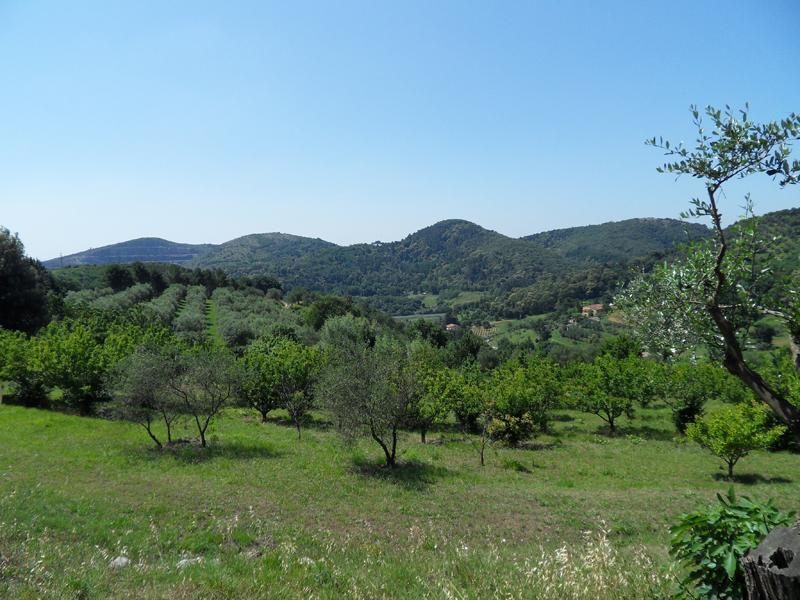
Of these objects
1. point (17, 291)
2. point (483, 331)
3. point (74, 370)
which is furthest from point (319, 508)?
point (483, 331)

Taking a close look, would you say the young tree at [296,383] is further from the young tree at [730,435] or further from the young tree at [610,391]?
the young tree at [730,435]

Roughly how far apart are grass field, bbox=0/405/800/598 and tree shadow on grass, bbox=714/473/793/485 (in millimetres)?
211

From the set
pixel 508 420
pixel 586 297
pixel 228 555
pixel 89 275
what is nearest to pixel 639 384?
pixel 508 420

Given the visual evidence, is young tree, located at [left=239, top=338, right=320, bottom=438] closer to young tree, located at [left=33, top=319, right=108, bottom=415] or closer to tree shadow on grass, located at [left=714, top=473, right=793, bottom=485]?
young tree, located at [left=33, top=319, right=108, bottom=415]

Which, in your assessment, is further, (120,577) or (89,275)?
(89,275)

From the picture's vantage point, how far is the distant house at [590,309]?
161587mm

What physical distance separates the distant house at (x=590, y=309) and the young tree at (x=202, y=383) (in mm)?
152557

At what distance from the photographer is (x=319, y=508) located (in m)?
19.0

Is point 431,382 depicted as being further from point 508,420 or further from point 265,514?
point 265,514

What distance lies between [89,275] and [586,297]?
183 metres

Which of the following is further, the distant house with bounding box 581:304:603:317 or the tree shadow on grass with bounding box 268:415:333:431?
the distant house with bounding box 581:304:603:317

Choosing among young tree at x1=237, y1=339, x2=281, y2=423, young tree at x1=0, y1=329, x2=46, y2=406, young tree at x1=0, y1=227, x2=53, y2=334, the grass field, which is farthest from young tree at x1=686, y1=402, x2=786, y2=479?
young tree at x1=0, y1=227, x2=53, y2=334

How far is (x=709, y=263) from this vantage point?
8.29 meters

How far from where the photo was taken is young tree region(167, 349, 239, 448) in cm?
2950
